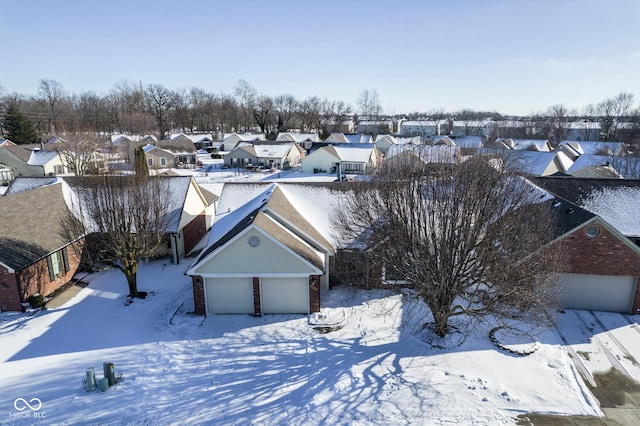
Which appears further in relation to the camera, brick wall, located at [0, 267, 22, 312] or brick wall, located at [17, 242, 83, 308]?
brick wall, located at [17, 242, 83, 308]

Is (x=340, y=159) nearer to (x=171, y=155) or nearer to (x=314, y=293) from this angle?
(x=171, y=155)

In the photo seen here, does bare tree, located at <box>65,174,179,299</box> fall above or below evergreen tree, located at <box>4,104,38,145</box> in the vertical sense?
below

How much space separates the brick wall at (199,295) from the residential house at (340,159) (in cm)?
4392

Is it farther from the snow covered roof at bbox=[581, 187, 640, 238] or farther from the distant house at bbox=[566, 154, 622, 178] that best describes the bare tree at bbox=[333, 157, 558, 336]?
the distant house at bbox=[566, 154, 622, 178]

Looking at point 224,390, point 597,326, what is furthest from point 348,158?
point 224,390

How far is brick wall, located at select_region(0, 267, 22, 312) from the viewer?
18.1 meters

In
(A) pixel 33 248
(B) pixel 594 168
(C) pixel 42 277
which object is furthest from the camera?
(B) pixel 594 168

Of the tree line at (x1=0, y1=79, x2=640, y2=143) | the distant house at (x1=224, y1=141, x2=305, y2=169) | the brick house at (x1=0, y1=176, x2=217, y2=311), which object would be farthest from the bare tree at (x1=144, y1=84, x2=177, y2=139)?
the brick house at (x1=0, y1=176, x2=217, y2=311)

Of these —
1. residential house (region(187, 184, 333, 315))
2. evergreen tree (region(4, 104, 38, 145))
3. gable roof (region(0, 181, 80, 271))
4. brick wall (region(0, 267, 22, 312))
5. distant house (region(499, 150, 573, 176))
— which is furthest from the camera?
evergreen tree (region(4, 104, 38, 145))

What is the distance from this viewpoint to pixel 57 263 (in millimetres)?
21219

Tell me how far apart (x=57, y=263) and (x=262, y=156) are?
49.1 meters

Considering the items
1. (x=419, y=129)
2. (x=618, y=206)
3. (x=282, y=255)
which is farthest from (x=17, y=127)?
(x=419, y=129)
